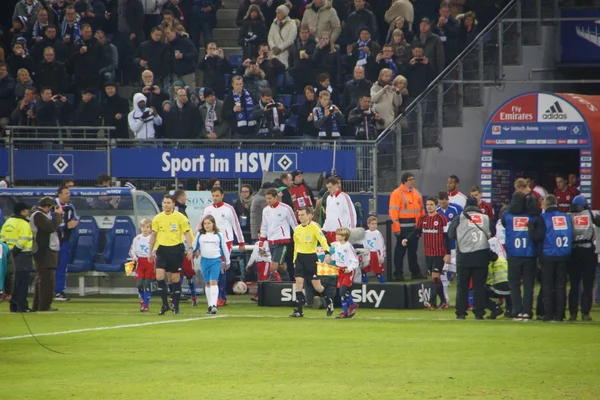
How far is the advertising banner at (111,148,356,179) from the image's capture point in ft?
88.1

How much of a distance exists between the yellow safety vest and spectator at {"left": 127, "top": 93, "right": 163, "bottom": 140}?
768cm

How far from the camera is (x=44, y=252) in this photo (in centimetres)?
2180

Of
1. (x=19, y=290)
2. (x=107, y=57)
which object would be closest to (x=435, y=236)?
(x=19, y=290)

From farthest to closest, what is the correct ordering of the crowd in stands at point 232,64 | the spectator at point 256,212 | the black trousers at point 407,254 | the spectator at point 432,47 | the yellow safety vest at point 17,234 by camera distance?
the spectator at point 432,47
the crowd in stands at point 232,64
the black trousers at point 407,254
the spectator at point 256,212
the yellow safety vest at point 17,234

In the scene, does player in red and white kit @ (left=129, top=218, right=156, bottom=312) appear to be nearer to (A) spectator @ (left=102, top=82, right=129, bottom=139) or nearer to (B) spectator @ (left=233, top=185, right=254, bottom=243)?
(B) spectator @ (left=233, top=185, right=254, bottom=243)

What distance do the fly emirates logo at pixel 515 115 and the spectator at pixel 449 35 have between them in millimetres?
4730

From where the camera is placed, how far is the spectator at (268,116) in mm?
28234

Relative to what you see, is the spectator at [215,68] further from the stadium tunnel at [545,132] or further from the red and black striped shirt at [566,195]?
the red and black striped shirt at [566,195]

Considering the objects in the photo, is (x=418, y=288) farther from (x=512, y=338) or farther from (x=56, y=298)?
(x=56, y=298)

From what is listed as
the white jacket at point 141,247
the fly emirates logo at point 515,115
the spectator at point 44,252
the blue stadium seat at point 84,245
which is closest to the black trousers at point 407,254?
the fly emirates logo at point 515,115

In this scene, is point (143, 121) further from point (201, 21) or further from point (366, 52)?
point (366, 52)

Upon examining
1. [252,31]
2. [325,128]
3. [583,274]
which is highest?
[252,31]

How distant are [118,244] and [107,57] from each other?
7877 millimetres

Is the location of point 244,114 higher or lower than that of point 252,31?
lower
